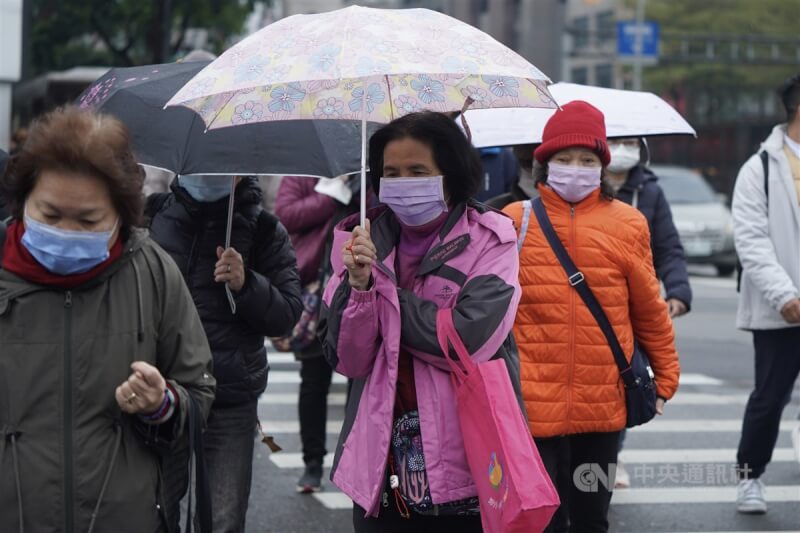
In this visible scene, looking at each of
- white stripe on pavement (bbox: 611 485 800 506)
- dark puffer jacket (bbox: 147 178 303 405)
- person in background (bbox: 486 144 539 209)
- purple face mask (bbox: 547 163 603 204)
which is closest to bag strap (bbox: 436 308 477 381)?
dark puffer jacket (bbox: 147 178 303 405)

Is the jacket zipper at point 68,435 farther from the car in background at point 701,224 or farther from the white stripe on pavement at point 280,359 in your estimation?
the car in background at point 701,224

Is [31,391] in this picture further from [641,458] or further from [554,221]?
[641,458]

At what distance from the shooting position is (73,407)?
10.1 ft

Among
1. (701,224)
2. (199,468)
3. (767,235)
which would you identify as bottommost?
(701,224)

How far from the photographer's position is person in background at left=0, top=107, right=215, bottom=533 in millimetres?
3055

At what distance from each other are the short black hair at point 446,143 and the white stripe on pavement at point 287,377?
7.41 meters

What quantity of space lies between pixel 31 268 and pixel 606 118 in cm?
331

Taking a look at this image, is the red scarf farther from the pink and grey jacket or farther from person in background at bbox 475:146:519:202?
person in background at bbox 475:146:519:202

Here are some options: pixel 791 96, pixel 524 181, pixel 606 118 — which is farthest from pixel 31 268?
pixel 791 96

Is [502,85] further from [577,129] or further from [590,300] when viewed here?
[590,300]

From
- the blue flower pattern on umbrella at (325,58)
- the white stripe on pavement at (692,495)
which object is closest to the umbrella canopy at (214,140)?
the blue flower pattern on umbrella at (325,58)

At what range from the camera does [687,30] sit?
4756 cm

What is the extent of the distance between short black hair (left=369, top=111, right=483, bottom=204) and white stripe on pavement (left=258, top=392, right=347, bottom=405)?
6.39 m

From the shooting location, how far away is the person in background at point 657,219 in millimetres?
6738
